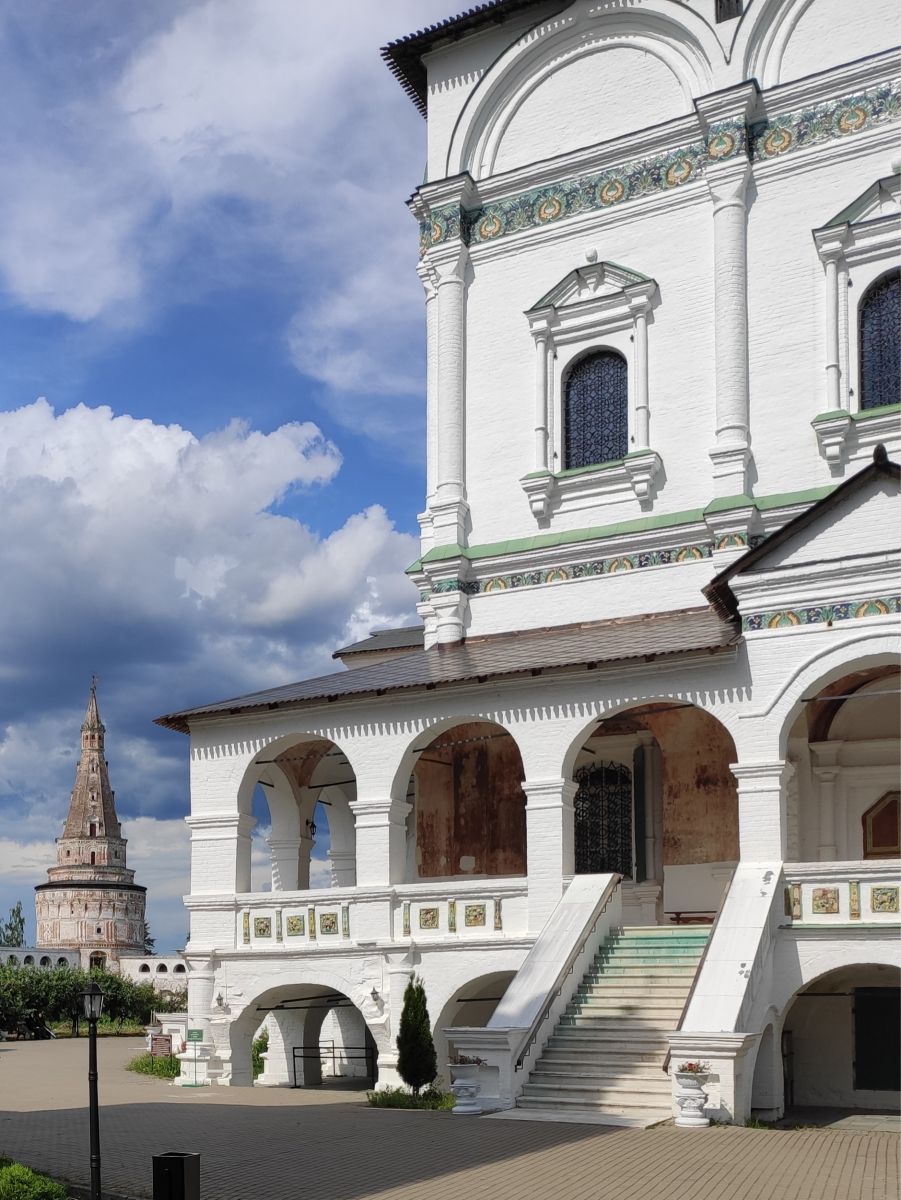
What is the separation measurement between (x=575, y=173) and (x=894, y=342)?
617cm

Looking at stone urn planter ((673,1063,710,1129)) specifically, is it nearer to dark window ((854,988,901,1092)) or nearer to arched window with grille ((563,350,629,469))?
dark window ((854,988,901,1092))

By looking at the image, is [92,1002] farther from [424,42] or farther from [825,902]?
[424,42]

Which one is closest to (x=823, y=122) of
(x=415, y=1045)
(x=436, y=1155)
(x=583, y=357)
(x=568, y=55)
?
(x=568, y=55)

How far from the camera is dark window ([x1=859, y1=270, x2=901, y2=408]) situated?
21.6 metres

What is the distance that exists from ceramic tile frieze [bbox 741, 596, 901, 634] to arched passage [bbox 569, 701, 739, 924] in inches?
106

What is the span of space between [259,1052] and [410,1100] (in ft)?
30.4

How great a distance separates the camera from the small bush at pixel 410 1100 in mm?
17672

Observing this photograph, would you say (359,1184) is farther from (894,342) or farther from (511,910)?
(894,342)

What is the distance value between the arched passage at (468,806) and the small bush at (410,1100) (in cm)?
481

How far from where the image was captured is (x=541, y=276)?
24.7 metres

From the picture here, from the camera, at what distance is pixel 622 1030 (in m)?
16.3

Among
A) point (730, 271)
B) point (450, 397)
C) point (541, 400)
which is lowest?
point (541, 400)

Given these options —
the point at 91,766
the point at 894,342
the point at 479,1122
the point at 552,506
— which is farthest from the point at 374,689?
the point at 91,766

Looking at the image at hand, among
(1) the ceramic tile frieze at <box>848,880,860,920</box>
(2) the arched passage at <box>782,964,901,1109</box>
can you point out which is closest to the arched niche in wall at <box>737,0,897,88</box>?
(1) the ceramic tile frieze at <box>848,880,860,920</box>
